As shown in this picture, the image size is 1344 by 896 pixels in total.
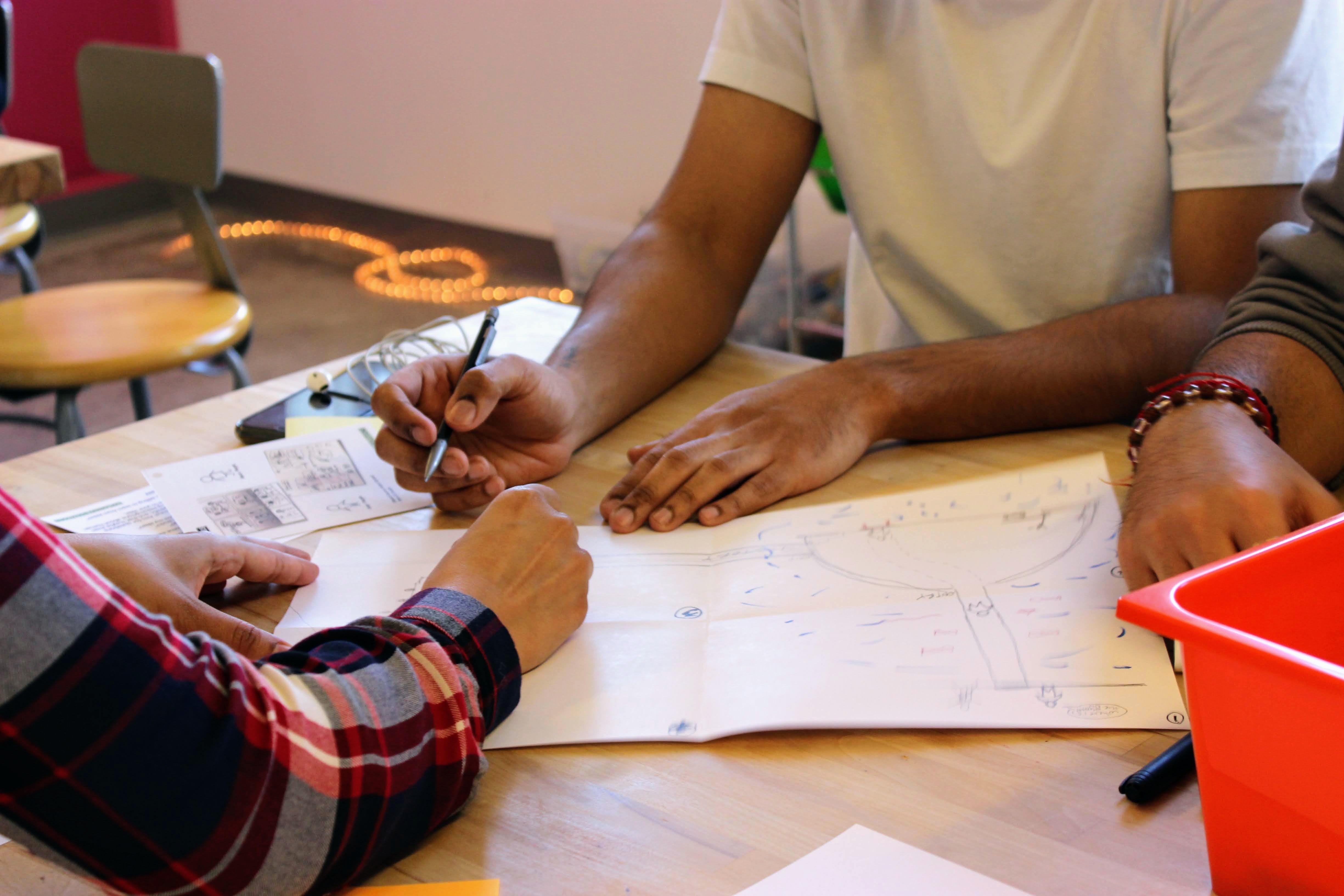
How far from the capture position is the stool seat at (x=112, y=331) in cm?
186

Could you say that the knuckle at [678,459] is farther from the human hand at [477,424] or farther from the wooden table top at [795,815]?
the wooden table top at [795,815]

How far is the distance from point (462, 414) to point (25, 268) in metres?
2.02

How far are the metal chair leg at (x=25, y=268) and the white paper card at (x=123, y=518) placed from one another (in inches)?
70.9

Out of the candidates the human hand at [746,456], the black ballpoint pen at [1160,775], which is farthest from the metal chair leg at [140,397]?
the black ballpoint pen at [1160,775]

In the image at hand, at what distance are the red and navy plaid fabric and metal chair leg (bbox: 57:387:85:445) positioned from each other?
5.16ft

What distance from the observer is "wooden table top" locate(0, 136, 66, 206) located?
174 cm

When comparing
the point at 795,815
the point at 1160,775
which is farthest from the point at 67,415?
the point at 1160,775

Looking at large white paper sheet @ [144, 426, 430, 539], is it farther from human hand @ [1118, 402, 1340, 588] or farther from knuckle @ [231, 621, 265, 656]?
human hand @ [1118, 402, 1340, 588]

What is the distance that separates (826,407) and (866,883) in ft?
1.62

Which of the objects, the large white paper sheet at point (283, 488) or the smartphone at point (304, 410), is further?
the smartphone at point (304, 410)

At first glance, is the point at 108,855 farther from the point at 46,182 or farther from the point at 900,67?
the point at 46,182

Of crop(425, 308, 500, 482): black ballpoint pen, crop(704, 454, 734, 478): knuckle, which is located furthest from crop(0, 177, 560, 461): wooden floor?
crop(704, 454, 734, 478): knuckle

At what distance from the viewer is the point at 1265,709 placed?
1.36 feet

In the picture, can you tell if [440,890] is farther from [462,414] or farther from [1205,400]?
[1205,400]
